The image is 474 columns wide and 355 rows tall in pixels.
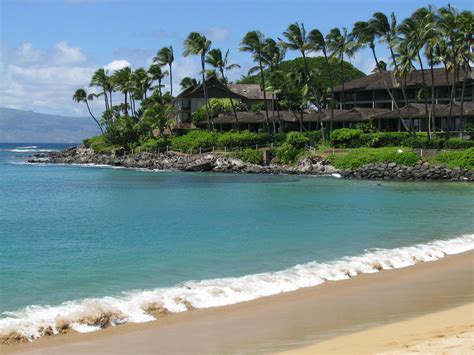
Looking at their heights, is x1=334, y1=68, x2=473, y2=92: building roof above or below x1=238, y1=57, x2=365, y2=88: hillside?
below

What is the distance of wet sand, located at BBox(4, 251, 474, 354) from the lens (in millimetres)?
10719

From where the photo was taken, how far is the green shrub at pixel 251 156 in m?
66.6

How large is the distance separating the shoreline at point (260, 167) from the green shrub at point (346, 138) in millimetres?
5397

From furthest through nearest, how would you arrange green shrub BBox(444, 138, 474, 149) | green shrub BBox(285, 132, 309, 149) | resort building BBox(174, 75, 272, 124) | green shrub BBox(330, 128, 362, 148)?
resort building BBox(174, 75, 272, 124), green shrub BBox(285, 132, 309, 149), green shrub BBox(330, 128, 362, 148), green shrub BBox(444, 138, 474, 149)

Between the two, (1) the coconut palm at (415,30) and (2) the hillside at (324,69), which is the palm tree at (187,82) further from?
(1) the coconut palm at (415,30)

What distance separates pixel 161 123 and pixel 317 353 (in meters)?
75.6

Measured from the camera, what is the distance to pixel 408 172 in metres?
52.2

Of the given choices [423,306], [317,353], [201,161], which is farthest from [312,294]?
[201,161]

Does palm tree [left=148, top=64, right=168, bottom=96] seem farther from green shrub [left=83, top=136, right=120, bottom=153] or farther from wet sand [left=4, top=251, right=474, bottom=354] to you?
wet sand [left=4, top=251, right=474, bottom=354]

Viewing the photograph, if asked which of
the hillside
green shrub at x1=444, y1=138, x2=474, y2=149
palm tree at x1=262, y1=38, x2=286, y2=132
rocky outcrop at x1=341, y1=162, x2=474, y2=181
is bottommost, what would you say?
rocky outcrop at x1=341, y1=162, x2=474, y2=181

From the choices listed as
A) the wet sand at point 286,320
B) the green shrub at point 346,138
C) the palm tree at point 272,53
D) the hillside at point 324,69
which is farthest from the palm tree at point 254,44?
the wet sand at point 286,320

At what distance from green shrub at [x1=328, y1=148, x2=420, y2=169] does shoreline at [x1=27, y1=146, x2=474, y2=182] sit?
2.40 feet

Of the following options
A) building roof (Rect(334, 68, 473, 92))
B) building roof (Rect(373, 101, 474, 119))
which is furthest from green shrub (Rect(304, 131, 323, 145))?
building roof (Rect(334, 68, 473, 92))

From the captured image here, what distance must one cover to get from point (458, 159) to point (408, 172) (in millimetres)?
4258
